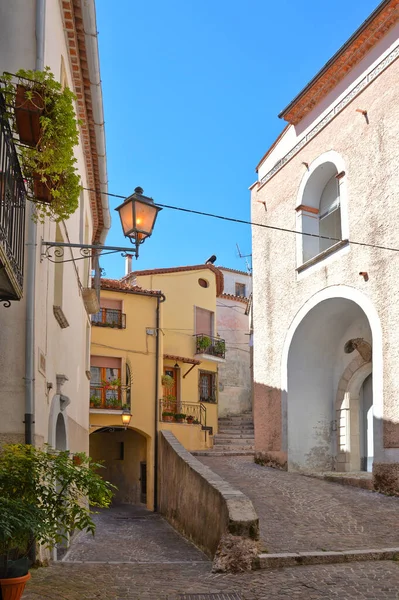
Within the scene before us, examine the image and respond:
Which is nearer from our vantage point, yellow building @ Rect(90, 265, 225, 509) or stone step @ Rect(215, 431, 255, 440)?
yellow building @ Rect(90, 265, 225, 509)

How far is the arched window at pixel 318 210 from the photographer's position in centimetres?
1590

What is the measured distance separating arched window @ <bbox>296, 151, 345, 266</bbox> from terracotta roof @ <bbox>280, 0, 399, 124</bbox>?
59.0 inches

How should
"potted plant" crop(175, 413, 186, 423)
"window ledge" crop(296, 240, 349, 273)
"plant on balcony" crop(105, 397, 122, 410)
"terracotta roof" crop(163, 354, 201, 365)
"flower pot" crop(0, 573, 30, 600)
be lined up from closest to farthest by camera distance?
1. "flower pot" crop(0, 573, 30, 600)
2. "window ledge" crop(296, 240, 349, 273)
3. "plant on balcony" crop(105, 397, 122, 410)
4. "potted plant" crop(175, 413, 186, 423)
5. "terracotta roof" crop(163, 354, 201, 365)

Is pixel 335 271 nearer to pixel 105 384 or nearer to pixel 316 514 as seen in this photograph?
pixel 316 514

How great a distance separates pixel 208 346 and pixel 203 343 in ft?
1.15

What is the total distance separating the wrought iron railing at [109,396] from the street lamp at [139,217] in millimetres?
16254

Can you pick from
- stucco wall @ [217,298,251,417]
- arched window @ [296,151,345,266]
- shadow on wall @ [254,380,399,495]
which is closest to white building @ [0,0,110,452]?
shadow on wall @ [254,380,399,495]

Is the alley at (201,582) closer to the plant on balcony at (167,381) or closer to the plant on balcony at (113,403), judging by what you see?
the plant on balcony at (113,403)

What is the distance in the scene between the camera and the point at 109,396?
24953 mm

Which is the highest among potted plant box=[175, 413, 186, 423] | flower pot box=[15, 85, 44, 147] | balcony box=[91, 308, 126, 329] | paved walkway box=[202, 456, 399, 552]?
balcony box=[91, 308, 126, 329]

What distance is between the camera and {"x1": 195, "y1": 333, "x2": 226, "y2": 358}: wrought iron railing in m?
31.1

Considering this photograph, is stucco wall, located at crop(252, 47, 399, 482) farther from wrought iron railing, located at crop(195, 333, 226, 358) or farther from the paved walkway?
wrought iron railing, located at crop(195, 333, 226, 358)

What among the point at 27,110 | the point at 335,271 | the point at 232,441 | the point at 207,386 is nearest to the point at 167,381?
the point at 232,441

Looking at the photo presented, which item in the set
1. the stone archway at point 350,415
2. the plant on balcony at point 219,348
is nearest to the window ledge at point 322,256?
the stone archway at point 350,415
